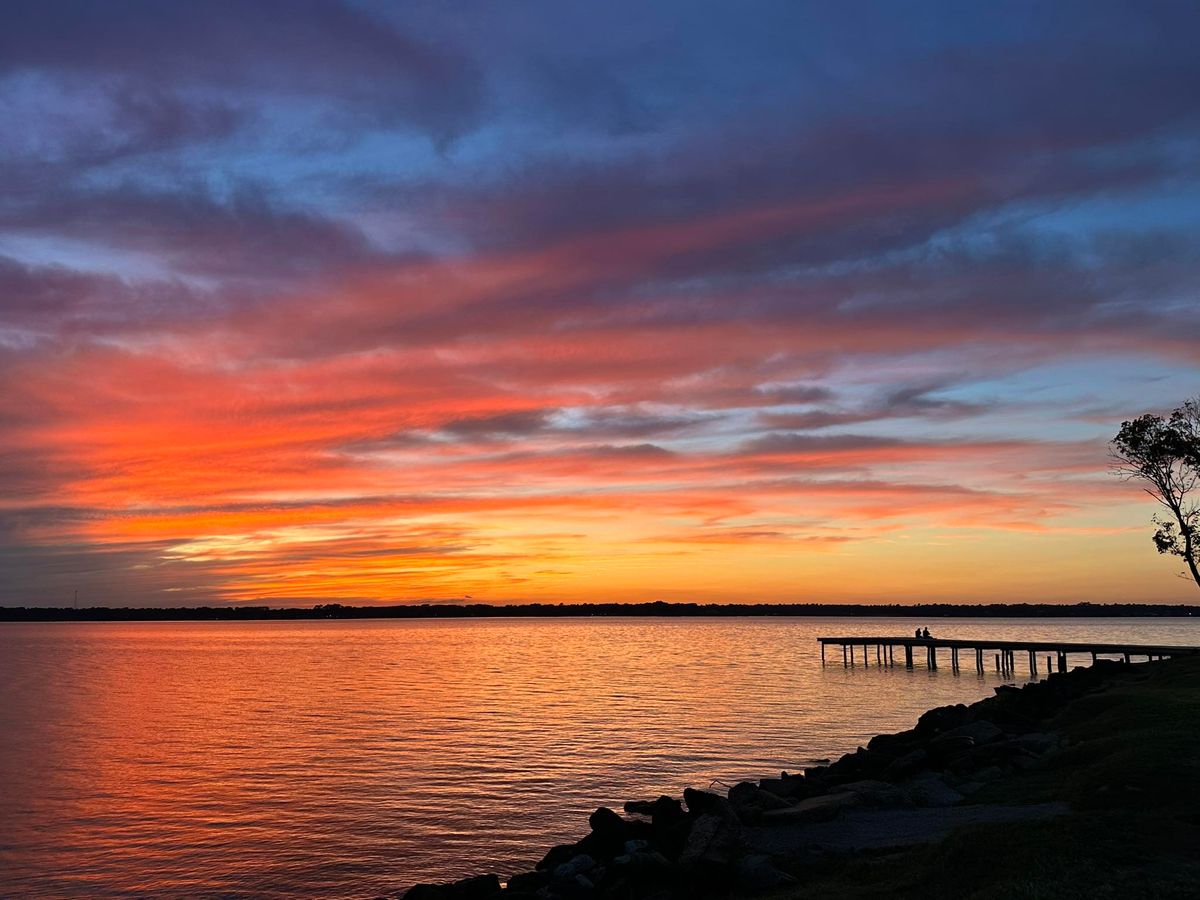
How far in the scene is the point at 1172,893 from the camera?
1274 centimetres

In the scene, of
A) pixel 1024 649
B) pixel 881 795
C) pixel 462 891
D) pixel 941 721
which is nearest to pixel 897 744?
pixel 941 721

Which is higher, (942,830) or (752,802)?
(942,830)

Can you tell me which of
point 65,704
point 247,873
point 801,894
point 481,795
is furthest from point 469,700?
point 801,894

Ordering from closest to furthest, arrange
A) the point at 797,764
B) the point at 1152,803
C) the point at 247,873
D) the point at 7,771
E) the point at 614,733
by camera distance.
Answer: the point at 1152,803 → the point at 247,873 → the point at 797,764 → the point at 7,771 → the point at 614,733

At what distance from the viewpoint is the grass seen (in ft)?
44.1

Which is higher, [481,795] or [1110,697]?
[1110,697]

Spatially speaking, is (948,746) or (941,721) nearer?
(948,746)

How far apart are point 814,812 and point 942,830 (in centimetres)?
381

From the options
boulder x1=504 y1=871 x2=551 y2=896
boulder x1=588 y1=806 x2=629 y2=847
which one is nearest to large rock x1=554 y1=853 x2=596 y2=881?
boulder x1=504 y1=871 x2=551 y2=896

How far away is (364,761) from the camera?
1716 inches

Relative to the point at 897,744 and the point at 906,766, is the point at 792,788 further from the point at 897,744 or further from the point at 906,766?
the point at 897,744

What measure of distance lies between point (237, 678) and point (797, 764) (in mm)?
73689

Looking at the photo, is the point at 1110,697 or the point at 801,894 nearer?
the point at 801,894

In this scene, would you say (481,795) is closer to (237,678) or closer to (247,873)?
(247,873)
